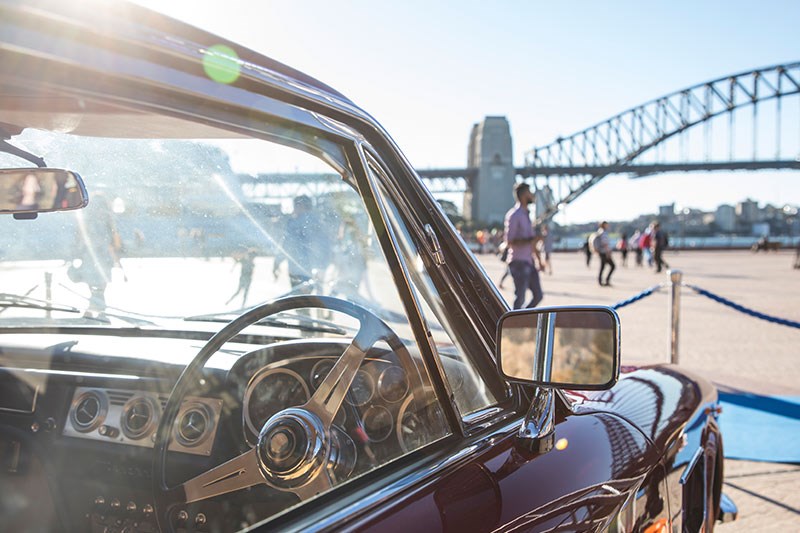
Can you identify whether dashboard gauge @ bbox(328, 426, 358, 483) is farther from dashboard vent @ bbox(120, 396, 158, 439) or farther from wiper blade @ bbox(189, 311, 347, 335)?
dashboard vent @ bbox(120, 396, 158, 439)

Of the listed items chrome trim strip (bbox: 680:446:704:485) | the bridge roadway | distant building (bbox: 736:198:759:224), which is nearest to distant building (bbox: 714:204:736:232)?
distant building (bbox: 736:198:759:224)

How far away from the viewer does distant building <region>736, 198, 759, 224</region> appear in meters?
121

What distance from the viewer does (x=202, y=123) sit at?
1075 mm

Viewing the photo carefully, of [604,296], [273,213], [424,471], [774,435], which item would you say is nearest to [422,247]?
[273,213]

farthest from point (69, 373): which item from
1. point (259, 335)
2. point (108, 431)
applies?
point (259, 335)

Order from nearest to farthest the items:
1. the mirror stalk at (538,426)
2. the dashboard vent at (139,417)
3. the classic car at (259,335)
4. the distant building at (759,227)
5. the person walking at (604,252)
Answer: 1. the classic car at (259,335)
2. the mirror stalk at (538,426)
3. the dashboard vent at (139,417)
4. the person walking at (604,252)
5. the distant building at (759,227)

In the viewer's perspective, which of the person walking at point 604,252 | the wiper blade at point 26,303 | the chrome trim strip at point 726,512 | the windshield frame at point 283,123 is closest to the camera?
the windshield frame at point 283,123

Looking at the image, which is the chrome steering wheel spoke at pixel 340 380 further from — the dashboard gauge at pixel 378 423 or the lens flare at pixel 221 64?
the lens flare at pixel 221 64

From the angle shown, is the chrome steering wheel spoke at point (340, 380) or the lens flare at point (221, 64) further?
the chrome steering wheel spoke at point (340, 380)

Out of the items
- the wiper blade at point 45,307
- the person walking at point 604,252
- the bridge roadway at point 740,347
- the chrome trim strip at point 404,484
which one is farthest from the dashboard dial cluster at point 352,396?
the person walking at point 604,252

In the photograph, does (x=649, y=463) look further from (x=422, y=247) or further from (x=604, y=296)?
(x=604, y=296)

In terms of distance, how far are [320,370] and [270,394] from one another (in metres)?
0.12

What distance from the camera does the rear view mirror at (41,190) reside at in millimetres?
1268

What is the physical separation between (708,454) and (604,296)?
12.4 meters
